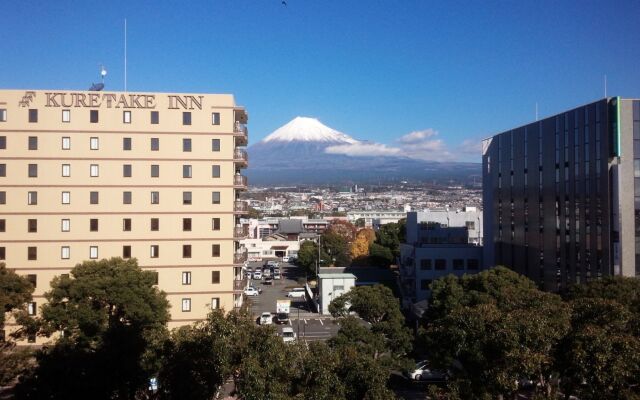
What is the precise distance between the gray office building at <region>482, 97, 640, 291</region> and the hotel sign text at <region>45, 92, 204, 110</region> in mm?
16940

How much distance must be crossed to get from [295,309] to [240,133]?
14.8 m

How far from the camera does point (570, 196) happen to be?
2489 cm

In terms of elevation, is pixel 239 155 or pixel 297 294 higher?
pixel 239 155

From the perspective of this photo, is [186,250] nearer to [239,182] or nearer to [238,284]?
[238,284]

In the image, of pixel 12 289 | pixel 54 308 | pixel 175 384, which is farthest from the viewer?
pixel 12 289

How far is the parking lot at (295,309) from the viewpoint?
28.0 meters

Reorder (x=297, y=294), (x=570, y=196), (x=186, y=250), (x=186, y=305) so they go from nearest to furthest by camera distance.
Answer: (x=186, y=305), (x=186, y=250), (x=570, y=196), (x=297, y=294)

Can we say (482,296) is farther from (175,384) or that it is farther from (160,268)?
(160,268)

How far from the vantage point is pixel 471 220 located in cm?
4209

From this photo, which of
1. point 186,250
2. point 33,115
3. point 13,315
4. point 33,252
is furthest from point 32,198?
point 186,250

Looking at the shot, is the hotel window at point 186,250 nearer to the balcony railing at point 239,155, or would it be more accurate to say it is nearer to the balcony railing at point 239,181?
the balcony railing at point 239,181

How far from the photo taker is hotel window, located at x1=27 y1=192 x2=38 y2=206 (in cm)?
2311

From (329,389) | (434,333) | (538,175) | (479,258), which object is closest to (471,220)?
(479,258)

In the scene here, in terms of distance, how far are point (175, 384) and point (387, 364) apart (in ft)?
23.7
